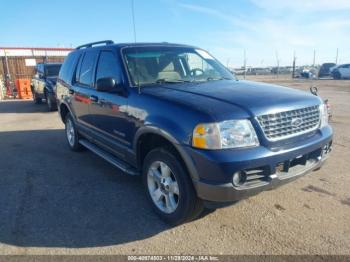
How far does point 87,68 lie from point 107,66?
940 millimetres

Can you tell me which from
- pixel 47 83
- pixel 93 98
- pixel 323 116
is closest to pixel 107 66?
pixel 93 98

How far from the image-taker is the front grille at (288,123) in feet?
9.60

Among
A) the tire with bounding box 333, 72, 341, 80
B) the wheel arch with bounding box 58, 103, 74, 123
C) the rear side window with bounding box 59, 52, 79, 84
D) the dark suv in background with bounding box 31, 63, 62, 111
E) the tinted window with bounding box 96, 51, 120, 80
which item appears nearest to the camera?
the tinted window with bounding box 96, 51, 120, 80

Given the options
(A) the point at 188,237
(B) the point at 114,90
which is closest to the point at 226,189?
(A) the point at 188,237

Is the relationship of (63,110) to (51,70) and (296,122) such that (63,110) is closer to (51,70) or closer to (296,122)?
(296,122)

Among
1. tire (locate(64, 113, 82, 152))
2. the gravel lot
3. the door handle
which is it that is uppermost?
the door handle

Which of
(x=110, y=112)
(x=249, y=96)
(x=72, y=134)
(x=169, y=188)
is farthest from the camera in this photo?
(x=72, y=134)

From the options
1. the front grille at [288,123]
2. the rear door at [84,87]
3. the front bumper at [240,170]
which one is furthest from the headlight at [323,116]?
the rear door at [84,87]

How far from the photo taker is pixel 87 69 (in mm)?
5203

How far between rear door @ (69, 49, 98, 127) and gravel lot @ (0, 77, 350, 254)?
3.14 ft

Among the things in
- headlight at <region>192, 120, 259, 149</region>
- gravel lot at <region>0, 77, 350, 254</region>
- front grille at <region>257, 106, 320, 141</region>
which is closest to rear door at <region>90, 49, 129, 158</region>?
gravel lot at <region>0, 77, 350, 254</region>

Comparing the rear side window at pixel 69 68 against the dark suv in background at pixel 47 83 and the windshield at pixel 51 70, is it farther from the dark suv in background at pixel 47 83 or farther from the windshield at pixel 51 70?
the windshield at pixel 51 70

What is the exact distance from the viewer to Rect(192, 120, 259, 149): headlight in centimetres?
277

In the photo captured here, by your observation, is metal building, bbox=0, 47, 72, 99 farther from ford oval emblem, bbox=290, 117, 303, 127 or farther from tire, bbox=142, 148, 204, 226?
ford oval emblem, bbox=290, 117, 303, 127
